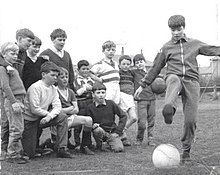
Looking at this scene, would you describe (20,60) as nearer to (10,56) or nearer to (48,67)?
(48,67)

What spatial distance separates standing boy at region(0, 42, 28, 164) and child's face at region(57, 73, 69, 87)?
1.01 meters

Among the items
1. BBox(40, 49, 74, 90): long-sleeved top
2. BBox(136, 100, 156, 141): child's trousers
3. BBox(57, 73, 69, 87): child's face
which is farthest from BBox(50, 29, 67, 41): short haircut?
BBox(136, 100, 156, 141): child's trousers

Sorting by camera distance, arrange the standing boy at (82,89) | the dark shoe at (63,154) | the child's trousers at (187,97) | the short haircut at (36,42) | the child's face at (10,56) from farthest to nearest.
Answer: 1. the standing boy at (82,89)
2. the short haircut at (36,42)
3. the dark shoe at (63,154)
4. the child's face at (10,56)
5. the child's trousers at (187,97)

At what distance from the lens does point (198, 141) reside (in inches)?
327

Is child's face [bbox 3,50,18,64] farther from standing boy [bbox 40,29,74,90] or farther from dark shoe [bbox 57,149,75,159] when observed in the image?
dark shoe [bbox 57,149,75,159]

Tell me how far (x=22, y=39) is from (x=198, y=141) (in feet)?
12.8

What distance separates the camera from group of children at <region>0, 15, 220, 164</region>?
5992mm

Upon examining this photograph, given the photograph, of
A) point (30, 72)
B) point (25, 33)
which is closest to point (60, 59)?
point (30, 72)

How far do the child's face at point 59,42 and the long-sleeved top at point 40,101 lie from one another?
3.04 feet

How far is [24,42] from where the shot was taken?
6730 mm

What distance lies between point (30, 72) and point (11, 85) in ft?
2.67

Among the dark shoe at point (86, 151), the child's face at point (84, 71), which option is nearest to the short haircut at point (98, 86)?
the child's face at point (84, 71)

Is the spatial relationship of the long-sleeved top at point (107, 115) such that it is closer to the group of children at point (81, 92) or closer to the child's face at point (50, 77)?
the group of children at point (81, 92)

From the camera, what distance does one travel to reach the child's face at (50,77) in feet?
21.8
